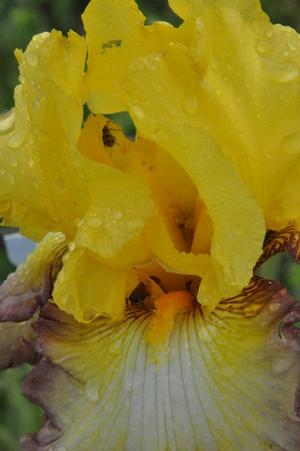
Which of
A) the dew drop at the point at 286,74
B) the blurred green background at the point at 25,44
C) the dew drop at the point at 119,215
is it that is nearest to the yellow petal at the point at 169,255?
the dew drop at the point at 119,215

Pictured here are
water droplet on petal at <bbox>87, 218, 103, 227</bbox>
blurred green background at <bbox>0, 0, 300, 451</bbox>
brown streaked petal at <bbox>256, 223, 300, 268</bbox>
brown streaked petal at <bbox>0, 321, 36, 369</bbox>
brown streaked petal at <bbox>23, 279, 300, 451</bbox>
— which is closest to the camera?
brown streaked petal at <bbox>23, 279, 300, 451</bbox>

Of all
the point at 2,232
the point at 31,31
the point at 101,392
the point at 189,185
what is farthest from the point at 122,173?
the point at 31,31

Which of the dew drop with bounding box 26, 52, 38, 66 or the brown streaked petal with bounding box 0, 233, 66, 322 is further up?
the dew drop with bounding box 26, 52, 38, 66

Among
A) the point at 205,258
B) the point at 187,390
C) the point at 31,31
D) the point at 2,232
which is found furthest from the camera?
the point at 31,31

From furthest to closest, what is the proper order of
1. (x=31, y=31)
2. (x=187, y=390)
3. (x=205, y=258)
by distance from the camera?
1. (x=31, y=31)
2. (x=205, y=258)
3. (x=187, y=390)

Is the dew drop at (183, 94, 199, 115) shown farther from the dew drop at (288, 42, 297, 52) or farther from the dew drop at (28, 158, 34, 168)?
the dew drop at (28, 158, 34, 168)

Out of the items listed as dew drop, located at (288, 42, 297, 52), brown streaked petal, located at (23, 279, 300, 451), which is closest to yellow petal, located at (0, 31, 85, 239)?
brown streaked petal, located at (23, 279, 300, 451)

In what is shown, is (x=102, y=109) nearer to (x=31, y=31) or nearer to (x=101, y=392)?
(x=101, y=392)
